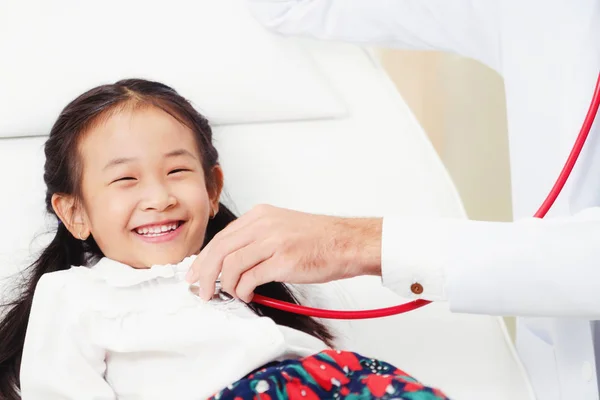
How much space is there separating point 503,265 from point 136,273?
57cm

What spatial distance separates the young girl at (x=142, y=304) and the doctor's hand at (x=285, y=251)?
132 millimetres

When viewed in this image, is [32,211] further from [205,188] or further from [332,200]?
[332,200]

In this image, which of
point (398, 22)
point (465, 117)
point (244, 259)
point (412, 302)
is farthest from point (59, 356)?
point (465, 117)

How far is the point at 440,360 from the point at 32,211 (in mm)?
830

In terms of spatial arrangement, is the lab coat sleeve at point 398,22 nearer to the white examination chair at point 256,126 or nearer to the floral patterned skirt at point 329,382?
the white examination chair at point 256,126

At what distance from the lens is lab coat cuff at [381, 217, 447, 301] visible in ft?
3.52

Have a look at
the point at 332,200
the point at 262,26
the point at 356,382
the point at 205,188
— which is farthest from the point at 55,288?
the point at 262,26

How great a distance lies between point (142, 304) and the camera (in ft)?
4.09

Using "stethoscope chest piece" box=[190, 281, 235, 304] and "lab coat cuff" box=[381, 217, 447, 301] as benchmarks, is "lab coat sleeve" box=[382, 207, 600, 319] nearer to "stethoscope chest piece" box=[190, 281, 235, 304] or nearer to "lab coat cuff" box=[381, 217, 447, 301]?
"lab coat cuff" box=[381, 217, 447, 301]

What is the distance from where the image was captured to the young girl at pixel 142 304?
3.80 ft

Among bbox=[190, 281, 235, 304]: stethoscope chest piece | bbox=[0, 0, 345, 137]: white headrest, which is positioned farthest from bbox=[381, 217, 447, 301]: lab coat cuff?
bbox=[0, 0, 345, 137]: white headrest

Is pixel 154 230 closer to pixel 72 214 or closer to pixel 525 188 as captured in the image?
pixel 72 214

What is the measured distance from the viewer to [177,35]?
174 centimetres

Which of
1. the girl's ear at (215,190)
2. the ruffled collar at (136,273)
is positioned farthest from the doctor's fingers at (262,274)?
the girl's ear at (215,190)
